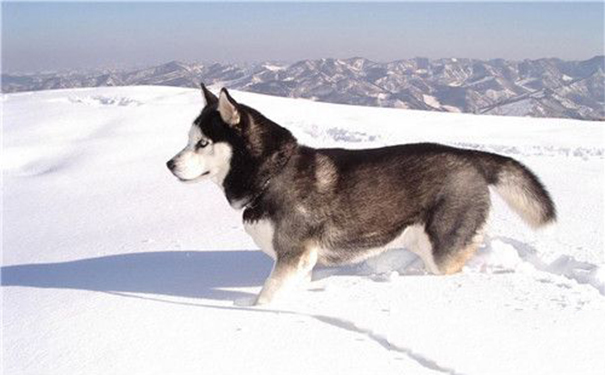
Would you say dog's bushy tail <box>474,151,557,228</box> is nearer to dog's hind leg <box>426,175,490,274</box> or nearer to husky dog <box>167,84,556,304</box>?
husky dog <box>167,84,556,304</box>

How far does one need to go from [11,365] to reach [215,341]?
1.16 m

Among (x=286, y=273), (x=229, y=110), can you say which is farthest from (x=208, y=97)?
(x=286, y=273)

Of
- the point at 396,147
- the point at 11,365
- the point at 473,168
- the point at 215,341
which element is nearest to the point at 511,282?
the point at 473,168

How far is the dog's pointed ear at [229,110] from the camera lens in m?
4.27

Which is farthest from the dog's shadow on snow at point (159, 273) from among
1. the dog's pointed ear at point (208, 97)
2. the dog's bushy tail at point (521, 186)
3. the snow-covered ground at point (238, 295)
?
the dog's bushy tail at point (521, 186)

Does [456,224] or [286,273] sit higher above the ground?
[456,224]

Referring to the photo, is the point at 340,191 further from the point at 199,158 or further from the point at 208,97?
the point at 208,97

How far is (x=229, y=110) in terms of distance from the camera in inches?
171

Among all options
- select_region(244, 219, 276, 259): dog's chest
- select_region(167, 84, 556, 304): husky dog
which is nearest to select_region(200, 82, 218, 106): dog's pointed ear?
select_region(167, 84, 556, 304): husky dog

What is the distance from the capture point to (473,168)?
192 inches

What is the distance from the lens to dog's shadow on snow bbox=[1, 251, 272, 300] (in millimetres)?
4691

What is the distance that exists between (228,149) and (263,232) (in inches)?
27.7

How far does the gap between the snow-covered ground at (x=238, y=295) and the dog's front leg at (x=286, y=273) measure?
0.11 metres

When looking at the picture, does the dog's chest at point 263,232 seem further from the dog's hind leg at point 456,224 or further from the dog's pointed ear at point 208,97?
the dog's hind leg at point 456,224
